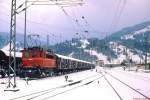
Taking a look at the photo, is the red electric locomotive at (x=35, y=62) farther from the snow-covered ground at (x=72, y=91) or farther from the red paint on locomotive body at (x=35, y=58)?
the snow-covered ground at (x=72, y=91)

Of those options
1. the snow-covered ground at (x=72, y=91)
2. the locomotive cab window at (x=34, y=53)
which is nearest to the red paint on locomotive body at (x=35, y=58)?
the locomotive cab window at (x=34, y=53)

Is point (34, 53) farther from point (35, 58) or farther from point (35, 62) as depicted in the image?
point (35, 62)

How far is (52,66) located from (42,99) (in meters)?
30.5

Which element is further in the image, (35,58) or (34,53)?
(34,53)

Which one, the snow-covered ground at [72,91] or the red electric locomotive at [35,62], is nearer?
the snow-covered ground at [72,91]

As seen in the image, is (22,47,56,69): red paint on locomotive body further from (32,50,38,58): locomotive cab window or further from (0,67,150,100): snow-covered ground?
(0,67,150,100): snow-covered ground

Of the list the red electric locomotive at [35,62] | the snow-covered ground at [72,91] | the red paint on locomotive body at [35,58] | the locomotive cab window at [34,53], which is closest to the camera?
the snow-covered ground at [72,91]

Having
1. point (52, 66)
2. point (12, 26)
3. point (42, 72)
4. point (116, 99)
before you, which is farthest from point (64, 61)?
point (116, 99)

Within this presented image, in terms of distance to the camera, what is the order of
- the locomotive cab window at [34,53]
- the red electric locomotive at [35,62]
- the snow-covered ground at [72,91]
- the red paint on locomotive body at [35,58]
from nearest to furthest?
the snow-covered ground at [72,91]
the red electric locomotive at [35,62]
the red paint on locomotive body at [35,58]
the locomotive cab window at [34,53]

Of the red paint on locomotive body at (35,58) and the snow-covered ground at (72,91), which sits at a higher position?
the red paint on locomotive body at (35,58)

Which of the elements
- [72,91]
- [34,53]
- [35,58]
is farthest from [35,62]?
[72,91]

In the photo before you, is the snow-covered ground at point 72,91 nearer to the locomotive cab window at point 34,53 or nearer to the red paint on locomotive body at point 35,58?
the red paint on locomotive body at point 35,58

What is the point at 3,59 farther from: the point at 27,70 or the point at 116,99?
the point at 116,99

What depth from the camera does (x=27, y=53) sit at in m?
A: 43.1
